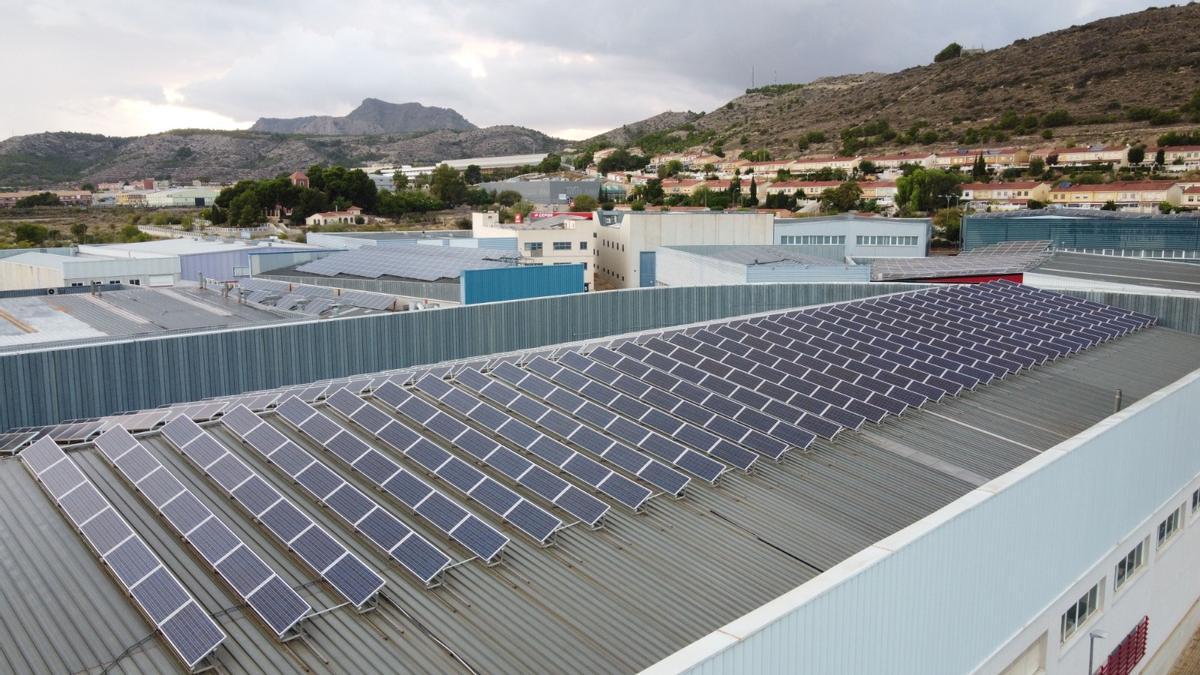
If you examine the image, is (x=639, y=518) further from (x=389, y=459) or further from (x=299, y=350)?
(x=299, y=350)

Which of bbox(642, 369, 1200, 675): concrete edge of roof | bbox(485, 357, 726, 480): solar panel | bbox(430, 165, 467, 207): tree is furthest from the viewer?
bbox(430, 165, 467, 207): tree

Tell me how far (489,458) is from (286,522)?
310 cm

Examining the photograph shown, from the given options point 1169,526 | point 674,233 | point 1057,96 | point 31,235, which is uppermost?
point 1057,96

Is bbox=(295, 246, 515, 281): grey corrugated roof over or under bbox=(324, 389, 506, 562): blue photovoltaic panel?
over

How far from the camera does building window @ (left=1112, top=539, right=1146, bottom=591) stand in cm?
1476

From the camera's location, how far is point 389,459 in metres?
11.8

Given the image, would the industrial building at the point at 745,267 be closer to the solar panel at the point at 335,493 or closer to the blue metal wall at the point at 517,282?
the blue metal wall at the point at 517,282

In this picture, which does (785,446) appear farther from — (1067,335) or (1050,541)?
(1067,335)

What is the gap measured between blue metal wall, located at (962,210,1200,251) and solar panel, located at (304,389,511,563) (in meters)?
52.3

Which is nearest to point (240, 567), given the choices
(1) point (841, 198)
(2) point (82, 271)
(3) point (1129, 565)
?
(3) point (1129, 565)

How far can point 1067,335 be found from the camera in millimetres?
22812

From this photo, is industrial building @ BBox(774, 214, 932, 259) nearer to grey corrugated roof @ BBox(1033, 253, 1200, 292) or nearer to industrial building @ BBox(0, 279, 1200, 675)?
grey corrugated roof @ BBox(1033, 253, 1200, 292)

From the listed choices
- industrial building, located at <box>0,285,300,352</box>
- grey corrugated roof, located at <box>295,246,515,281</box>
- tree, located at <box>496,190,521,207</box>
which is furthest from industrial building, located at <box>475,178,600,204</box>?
industrial building, located at <box>0,285,300,352</box>

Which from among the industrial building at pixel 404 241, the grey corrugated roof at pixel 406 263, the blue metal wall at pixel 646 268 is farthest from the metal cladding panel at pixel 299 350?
the industrial building at pixel 404 241
